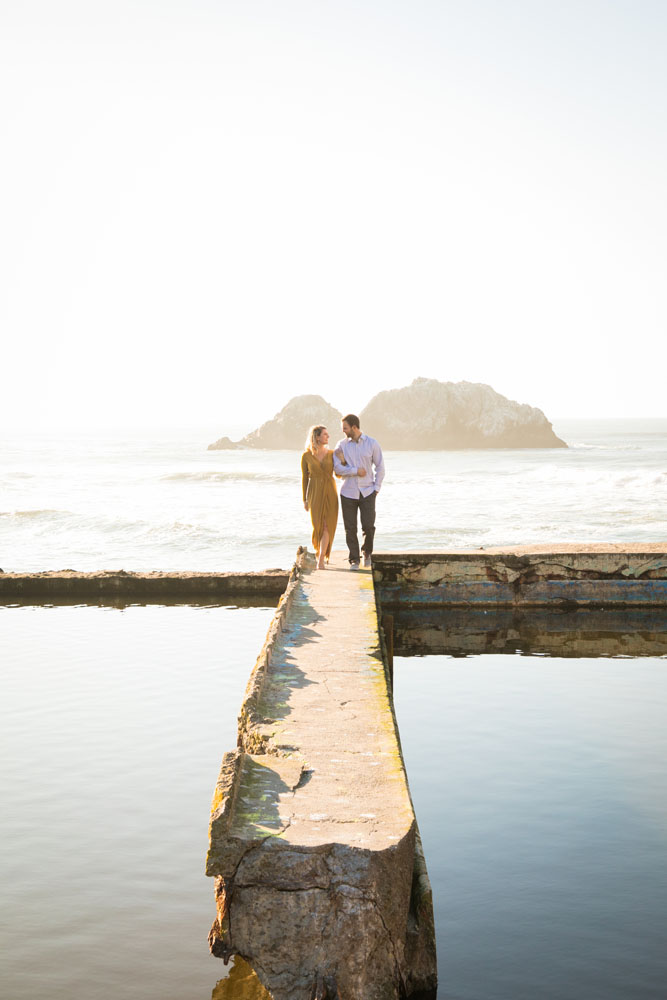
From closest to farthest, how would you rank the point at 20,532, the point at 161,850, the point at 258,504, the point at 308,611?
the point at 161,850 < the point at 308,611 < the point at 20,532 < the point at 258,504

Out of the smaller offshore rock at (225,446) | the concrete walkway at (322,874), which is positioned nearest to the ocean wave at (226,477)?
the smaller offshore rock at (225,446)

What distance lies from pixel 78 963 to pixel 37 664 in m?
4.62

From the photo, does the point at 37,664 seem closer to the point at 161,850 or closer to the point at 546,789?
the point at 161,850

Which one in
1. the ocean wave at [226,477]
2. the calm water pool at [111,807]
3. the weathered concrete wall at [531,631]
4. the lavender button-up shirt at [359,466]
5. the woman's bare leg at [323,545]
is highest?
the lavender button-up shirt at [359,466]

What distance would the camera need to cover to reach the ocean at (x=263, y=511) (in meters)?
18.7

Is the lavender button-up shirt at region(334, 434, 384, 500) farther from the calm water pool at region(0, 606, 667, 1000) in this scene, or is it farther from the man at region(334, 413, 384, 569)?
the calm water pool at region(0, 606, 667, 1000)

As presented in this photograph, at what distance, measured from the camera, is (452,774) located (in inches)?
220

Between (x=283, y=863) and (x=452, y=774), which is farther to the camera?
(x=452, y=774)

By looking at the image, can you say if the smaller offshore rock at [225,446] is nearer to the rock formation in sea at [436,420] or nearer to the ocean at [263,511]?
the rock formation in sea at [436,420]

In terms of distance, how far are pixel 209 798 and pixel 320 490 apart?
16.2 ft

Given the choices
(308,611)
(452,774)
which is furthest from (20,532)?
(452,774)

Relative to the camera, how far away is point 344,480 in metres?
9.81

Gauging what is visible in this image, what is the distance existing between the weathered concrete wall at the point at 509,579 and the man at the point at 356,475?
1238 millimetres

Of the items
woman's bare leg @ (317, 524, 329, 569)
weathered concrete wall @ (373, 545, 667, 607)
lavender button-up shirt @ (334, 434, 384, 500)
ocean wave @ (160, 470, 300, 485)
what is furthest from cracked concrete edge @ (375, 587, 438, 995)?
ocean wave @ (160, 470, 300, 485)
